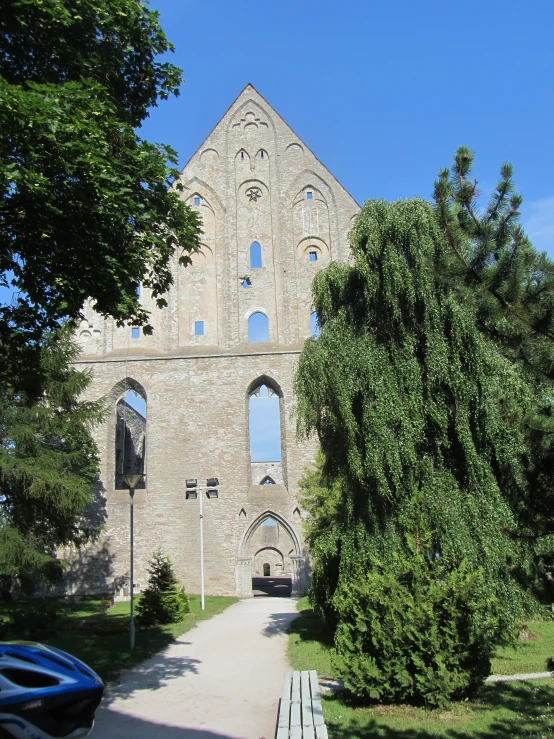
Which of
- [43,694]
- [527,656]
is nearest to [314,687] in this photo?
[43,694]

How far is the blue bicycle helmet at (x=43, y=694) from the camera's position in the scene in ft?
11.6

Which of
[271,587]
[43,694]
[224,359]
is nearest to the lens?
[43,694]

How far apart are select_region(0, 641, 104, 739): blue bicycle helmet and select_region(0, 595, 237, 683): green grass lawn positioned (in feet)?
16.1

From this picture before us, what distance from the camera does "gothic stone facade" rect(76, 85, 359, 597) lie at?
2142 cm

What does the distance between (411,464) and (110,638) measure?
7.27m

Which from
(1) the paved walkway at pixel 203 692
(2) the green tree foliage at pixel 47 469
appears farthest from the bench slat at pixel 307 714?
(2) the green tree foliage at pixel 47 469

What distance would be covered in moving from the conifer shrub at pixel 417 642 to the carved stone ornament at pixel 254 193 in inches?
766

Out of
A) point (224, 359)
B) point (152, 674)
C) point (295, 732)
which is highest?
point (224, 359)

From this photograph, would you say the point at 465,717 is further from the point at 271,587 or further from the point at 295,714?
the point at 271,587

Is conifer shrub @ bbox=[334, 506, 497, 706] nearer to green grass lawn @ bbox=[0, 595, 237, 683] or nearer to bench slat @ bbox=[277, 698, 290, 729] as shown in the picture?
bench slat @ bbox=[277, 698, 290, 729]

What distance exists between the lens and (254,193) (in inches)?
955

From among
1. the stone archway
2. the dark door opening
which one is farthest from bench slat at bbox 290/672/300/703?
the dark door opening

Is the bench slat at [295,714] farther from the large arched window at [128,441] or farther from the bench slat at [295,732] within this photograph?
the large arched window at [128,441]

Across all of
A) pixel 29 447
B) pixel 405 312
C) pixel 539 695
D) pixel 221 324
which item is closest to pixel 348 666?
pixel 539 695
